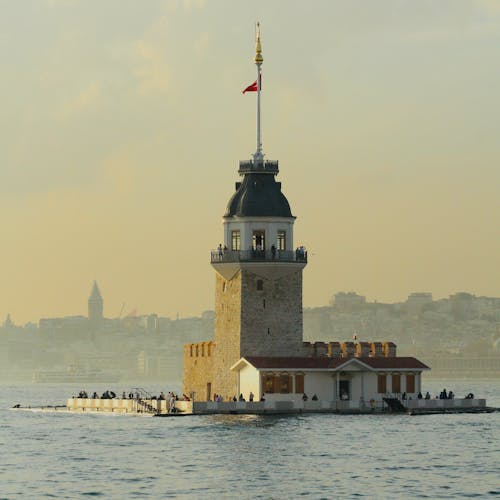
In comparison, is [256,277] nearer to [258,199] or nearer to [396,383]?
[258,199]

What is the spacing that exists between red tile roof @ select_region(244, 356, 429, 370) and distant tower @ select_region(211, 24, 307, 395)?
1618 mm

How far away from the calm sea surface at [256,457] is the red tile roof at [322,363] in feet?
15.0

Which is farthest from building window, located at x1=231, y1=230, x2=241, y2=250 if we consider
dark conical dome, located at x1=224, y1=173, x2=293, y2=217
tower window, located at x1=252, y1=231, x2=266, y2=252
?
dark conical dome, located at x1=224, y1=173, x2=293, y2=217

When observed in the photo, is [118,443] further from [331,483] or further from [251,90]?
[251,90]

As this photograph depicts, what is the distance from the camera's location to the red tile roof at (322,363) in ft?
407

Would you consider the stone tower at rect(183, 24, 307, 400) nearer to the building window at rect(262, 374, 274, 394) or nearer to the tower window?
the tower window

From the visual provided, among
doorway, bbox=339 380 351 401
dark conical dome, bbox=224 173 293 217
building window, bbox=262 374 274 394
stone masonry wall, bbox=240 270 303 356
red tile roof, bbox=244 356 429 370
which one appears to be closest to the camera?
building window, bbox=262 374 274 394

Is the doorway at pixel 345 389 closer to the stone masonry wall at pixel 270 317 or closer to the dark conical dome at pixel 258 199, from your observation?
the stone masonry wall at pixel 270 317

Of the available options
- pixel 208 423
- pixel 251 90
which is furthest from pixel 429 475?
pixel 251 90

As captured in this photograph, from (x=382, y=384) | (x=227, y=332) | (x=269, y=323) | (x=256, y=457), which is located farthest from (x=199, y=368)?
(x=256, y=457)

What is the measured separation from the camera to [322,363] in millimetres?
125875

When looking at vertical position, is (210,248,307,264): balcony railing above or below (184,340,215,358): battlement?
above

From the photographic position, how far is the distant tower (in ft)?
414

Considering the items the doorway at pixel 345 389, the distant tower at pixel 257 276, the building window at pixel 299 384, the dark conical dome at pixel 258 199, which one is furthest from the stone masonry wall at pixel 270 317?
the dark conical dome at pixel 258 199
